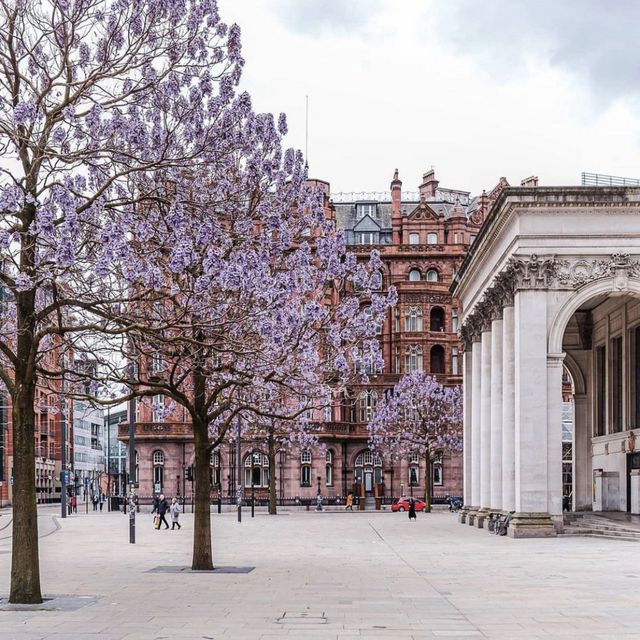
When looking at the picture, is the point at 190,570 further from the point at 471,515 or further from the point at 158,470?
the point at 158,470

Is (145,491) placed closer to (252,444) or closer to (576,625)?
(252,444)

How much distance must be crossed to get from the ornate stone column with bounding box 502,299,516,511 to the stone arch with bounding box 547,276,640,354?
2583 millimetres

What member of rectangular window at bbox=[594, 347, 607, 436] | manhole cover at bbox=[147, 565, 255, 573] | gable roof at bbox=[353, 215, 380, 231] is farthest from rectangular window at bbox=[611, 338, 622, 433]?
gable roof at bbox=[353, 215, 380, 231]

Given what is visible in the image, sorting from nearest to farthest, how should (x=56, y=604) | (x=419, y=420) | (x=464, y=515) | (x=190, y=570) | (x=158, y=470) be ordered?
(x=56, y=604) < (x=190, y=570) < (x=464, y=515) < (x=419, y=420) < (x=158, y=470)

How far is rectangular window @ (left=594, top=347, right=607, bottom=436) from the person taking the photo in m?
57.4

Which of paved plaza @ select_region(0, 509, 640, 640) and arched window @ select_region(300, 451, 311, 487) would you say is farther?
arched window @ select_region(300, 451, 311, 487)

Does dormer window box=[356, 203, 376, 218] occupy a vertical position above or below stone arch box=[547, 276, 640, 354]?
above

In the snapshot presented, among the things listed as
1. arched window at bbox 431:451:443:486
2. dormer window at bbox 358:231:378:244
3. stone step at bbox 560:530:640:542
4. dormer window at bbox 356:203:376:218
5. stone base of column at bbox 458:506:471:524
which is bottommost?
arched window at bbox 431:451:443:486

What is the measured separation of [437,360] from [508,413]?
52.5 metres

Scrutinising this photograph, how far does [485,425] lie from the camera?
2095 inches

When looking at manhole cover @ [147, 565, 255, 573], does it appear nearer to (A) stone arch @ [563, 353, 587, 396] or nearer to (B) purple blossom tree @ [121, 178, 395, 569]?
(B) purple blossom tree @ [121, 178, 395, 569]

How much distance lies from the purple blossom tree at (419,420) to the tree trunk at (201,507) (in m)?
53.6

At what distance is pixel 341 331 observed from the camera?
993 inches

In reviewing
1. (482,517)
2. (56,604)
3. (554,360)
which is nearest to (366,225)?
(482,517)
